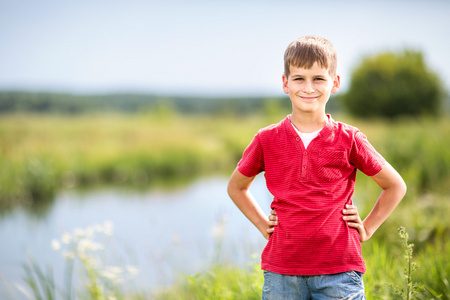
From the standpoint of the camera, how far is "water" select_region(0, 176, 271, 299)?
212 inches

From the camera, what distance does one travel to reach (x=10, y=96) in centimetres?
4006

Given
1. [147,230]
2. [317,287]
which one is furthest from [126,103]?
[317,287]

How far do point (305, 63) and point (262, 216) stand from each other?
2.41ft

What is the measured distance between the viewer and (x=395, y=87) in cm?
2605

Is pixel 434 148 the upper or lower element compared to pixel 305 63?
lower

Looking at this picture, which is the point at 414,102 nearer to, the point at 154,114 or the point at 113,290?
the point at 154,114

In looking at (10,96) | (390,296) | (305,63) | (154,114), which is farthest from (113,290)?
(10,96)

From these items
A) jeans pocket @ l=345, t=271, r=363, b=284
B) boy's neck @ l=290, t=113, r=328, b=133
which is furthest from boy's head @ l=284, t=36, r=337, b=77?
jeans pocket @ l=345, t=271, r=363, b=284

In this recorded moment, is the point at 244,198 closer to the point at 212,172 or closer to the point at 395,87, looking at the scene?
the point at 212,172

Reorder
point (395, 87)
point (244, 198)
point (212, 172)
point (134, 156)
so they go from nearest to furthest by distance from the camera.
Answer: point (244, 198), point (134, 156), point (212, 172), point (395, 87)

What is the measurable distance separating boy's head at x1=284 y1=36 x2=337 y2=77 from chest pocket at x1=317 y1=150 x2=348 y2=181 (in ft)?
1.10

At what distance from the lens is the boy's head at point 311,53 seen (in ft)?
6.33

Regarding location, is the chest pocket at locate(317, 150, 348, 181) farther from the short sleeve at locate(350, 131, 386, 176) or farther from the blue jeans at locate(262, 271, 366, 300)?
the blue jeans at locate(262, 271, 366, 300)

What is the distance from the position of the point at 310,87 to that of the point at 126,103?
240 ft
